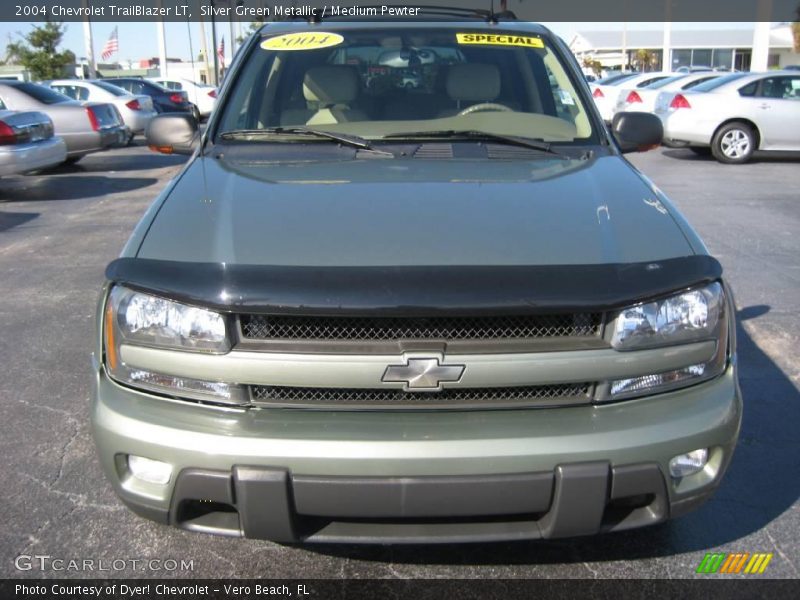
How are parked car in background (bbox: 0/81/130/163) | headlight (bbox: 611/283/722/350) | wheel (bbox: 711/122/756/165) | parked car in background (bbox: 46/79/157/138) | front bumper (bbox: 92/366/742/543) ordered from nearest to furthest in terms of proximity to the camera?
front bumper (bbox: 92/366/742/543)
headlight (bbox: 611/283/722/350)
parked car in background (bbox: 0/81/130/163)
wheel (bbox: 711/122/756/165)
parked car in background (bbox: 46/79/157/138)

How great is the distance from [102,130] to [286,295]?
12.0 m

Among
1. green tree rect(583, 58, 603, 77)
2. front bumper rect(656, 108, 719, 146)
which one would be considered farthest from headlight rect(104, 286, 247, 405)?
green tree rect(583, 58, 603, 77)

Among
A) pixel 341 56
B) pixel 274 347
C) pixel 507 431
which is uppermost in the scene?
pixel 341 56

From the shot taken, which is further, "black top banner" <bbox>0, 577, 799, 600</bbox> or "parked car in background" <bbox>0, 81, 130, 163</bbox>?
"parked car in background" <bbox>0, 81, 130, 163</bbox>

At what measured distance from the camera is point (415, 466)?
2.09 meters

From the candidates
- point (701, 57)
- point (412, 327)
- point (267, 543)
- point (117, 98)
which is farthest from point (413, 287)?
point (701, 57)

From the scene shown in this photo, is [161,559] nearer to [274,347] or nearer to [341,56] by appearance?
[274,347]

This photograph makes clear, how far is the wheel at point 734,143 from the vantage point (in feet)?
43.2

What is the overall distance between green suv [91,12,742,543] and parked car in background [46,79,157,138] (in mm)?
15185

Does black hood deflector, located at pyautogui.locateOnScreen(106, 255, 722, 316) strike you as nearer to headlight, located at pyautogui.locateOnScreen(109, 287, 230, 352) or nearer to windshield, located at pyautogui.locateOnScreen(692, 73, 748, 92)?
headlight, located at pyautogui.locateOnScreen(109, 287, 230, 352)

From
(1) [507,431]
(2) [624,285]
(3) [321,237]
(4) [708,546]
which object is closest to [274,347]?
(3) [321,237]

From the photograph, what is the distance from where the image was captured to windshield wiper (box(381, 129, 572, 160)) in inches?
129

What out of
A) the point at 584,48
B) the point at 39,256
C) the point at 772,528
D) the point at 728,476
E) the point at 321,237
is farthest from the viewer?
the point at 584,48

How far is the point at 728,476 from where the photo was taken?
10.5 ft
